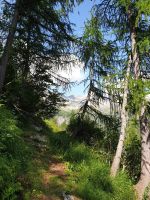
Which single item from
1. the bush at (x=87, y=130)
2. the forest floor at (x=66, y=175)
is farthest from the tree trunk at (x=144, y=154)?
the bush at (x=87, y=130)

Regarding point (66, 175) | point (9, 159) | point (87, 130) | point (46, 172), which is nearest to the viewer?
point (9, 159)

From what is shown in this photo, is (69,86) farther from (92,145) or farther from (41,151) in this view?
(41,151)

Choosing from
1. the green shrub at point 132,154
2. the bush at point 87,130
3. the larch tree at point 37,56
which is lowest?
the green shrub at point 132,154

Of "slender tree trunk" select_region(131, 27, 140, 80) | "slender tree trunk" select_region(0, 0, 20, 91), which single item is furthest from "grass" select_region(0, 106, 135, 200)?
"slender tree trunk" select_region(131, 27, 140, 80)

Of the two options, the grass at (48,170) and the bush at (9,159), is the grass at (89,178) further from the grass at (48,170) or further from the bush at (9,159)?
the bush at (9,159)

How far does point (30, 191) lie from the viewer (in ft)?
30.8

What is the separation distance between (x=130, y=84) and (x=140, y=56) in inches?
95.5

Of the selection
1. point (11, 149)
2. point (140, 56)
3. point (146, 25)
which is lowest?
point (11, 149)

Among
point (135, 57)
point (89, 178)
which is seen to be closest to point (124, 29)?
point (135, 57)

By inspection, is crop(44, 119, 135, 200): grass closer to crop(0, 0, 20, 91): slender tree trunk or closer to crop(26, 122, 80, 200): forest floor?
crop(26, 122, 80, 200): forest floor

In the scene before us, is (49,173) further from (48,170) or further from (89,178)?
(89,178)

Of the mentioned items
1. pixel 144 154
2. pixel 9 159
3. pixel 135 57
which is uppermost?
pixel 135 57

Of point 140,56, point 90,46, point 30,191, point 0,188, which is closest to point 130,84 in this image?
point 140,56

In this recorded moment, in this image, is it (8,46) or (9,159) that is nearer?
(9,159)
